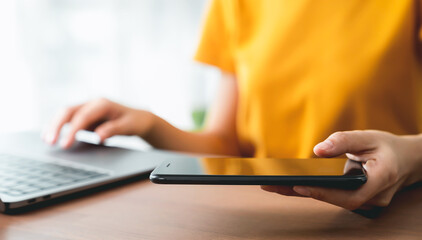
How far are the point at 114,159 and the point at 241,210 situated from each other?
25cm

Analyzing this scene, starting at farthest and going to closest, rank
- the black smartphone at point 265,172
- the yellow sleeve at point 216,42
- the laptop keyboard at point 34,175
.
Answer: the yellow sleeve at point 216,42 < the laptop keyboard at point 34,175 < the black smartphone at point 265,172

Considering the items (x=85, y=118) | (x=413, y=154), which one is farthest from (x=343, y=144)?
(x=85, y=118)

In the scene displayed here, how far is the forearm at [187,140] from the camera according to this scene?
699mm

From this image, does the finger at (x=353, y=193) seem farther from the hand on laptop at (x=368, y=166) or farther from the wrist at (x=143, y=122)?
the wrist at (x=143, y=122)

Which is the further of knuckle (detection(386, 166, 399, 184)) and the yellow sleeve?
the yellow sleeve

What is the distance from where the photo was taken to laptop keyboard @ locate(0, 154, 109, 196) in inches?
16.3

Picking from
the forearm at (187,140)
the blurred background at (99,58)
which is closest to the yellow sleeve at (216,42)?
the forearm at (187,140)

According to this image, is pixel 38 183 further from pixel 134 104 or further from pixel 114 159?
pixel 134 104

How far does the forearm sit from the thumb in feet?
1.28

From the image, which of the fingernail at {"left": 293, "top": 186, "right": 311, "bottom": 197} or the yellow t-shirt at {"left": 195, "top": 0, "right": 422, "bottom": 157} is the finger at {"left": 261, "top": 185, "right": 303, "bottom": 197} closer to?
the fingernail at {"left": 293, "top": 186, "right": 311, "bottom": 197}

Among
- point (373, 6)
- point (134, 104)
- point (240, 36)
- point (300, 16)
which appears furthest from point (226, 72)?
point (134, 104)

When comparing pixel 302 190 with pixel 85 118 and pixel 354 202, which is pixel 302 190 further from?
pixel 85 118

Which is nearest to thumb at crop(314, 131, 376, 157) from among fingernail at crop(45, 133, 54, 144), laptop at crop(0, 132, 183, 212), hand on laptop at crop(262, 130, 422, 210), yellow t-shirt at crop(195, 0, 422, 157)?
hand on laptop at crop(262, 130, 422, 210)

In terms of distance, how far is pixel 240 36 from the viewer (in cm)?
83
